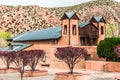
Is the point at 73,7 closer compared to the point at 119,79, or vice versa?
the point at 119,79

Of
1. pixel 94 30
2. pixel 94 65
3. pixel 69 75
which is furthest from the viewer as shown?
pixel 94 30

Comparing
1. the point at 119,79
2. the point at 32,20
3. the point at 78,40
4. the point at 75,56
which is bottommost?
the point at 119,79

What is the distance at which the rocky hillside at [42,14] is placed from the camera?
110419mm

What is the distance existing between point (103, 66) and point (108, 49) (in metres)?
2.80

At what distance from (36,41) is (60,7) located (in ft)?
284

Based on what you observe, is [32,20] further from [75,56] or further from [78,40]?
[75,56]

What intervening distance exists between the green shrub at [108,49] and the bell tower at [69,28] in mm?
11919

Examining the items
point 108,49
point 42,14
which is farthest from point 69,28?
point 42,14

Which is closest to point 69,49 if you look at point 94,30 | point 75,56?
point 75,56

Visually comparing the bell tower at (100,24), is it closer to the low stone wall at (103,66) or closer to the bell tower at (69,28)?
the bell tower at (69,28)

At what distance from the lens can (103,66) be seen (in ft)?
115

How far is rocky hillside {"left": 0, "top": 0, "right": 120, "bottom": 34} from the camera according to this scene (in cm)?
11042

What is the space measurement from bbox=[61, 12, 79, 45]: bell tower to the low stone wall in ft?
41.0

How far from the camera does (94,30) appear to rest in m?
53.0
